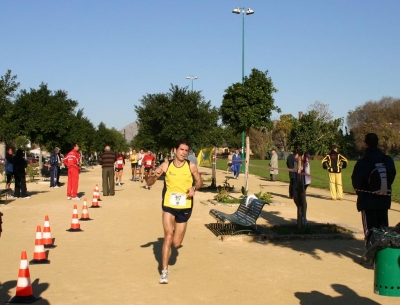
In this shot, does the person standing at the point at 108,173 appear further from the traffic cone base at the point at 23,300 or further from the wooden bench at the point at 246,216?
the traffic cone base at the point at 23,300

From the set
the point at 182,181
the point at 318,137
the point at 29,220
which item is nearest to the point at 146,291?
the point at 182,181

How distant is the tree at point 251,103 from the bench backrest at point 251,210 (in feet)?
18.1

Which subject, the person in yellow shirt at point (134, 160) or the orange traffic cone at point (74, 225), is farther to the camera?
the person in yellow shirt at point (134, 160)

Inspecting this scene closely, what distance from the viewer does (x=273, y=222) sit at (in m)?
12.9

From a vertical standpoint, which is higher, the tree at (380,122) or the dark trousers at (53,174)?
the tree at (380,122)

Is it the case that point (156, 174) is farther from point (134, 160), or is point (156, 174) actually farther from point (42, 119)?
point (42, 119)

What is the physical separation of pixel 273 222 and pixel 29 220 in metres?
5.97

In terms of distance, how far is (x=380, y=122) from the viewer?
107625 mm

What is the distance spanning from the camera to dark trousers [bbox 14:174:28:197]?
1878cm

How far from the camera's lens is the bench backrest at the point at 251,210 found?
35.1 ft

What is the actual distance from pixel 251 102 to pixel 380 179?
9559 millimetres

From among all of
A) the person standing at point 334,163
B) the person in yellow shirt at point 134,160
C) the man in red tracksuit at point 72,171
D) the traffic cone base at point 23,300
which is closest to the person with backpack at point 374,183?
the traffic cone base at point 23,300

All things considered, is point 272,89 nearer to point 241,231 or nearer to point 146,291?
point 241,231

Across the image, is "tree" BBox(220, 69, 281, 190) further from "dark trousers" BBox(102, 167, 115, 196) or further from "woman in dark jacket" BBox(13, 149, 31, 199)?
"woman in dark jacket" BBox(13, 149, 31, 199)
